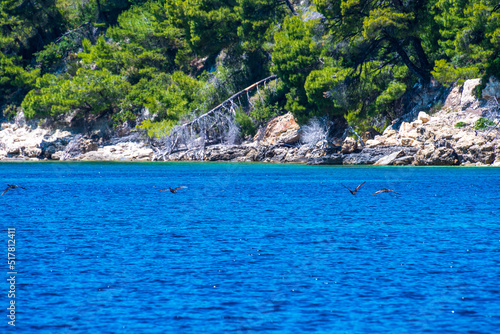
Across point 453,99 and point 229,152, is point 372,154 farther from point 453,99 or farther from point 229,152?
point 229,152

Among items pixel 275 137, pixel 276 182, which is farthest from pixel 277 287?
pixel 275 137

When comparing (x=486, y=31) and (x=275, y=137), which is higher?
(x=486, y=31)

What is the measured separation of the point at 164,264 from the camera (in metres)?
16.4

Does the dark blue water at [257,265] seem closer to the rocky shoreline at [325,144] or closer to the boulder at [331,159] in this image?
the rocky shoreline at [325,144]

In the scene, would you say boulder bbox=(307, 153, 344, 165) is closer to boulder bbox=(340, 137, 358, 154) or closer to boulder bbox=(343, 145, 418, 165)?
boulder bbox=(343, 145, 418, 165)

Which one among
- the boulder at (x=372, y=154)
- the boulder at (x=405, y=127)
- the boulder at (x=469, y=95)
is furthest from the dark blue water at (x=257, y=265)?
the boulder at (x=405, y=127)

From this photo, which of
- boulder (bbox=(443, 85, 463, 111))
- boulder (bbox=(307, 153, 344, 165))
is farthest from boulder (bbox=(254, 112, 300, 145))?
boulder (bbox=(443, 85, 463, 111))

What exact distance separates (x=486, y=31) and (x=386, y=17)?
853cm

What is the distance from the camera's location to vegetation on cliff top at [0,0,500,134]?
57344 mm

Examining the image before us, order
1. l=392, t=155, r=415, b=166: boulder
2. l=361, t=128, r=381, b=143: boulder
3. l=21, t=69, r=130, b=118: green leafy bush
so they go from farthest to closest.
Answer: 1. l=21, t=69, r=130, b=118: green leafy bush
2. l=361, t=128, r=381, b=143: boulder
3. l=392, t=155, r=415, b=166: boulder

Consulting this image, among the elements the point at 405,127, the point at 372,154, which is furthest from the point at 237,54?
the point at 405,127

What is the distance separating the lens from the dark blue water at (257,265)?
38.2 ft

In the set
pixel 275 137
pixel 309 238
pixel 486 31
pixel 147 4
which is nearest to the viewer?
pixel 309 238

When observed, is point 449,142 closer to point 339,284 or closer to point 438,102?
point 438,102
